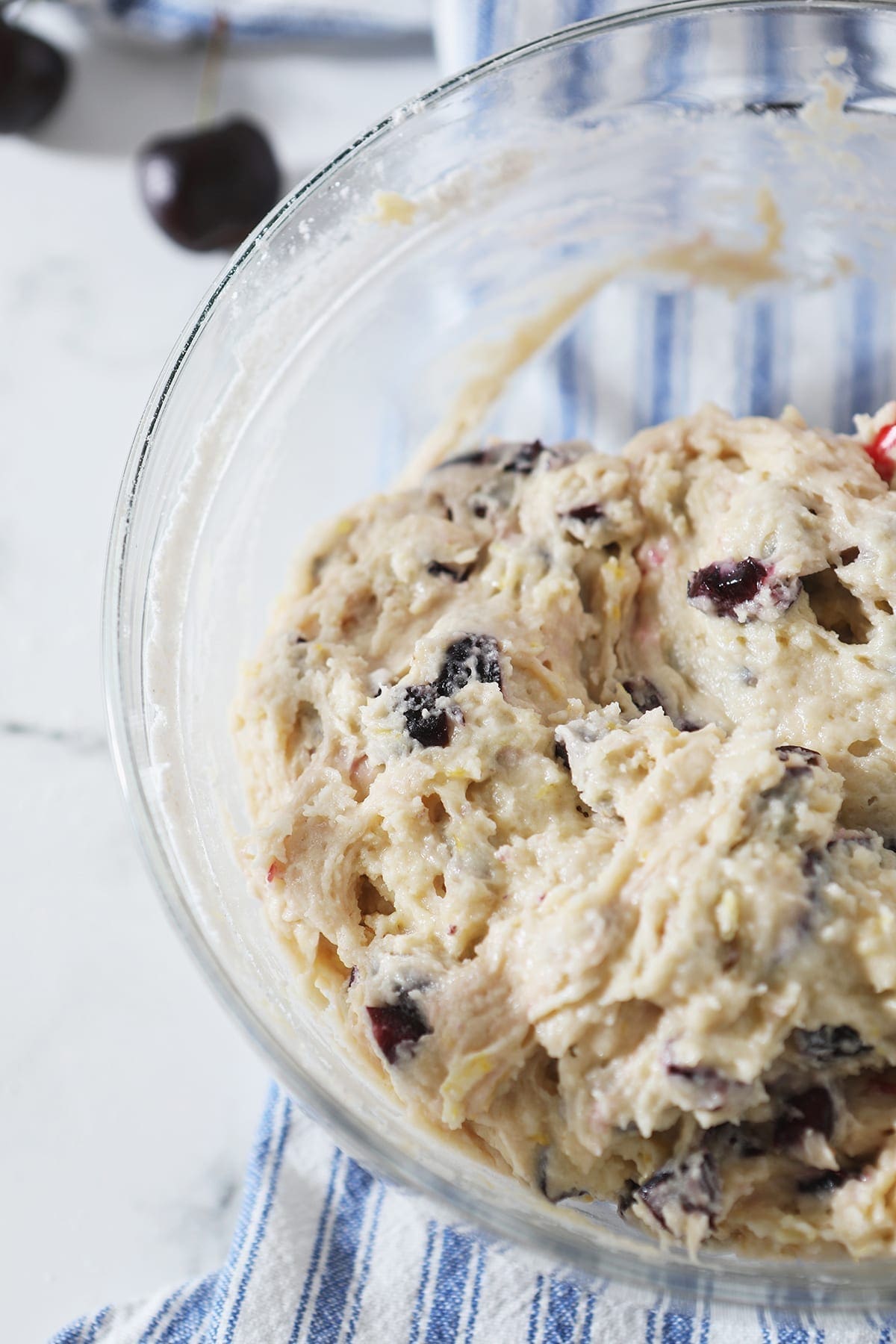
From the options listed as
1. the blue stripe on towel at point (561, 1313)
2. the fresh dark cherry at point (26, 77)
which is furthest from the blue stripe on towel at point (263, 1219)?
the fresh dark cherry at point (26, 77)

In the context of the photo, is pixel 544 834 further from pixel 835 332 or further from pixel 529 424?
pixel 835 332

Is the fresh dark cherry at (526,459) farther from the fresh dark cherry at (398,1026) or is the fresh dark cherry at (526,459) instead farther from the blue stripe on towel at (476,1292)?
the blue stripe on towel at (476,1292)

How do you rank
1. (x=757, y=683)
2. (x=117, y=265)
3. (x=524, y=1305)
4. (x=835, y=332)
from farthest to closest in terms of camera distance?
(x=117, y=265) → (x=835, y=332) → (x=524, y=1305) → (x=757, y=683)

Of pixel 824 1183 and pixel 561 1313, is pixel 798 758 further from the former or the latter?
pixel 561 1313

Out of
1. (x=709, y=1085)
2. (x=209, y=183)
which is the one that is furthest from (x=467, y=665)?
(x=209, y=183)

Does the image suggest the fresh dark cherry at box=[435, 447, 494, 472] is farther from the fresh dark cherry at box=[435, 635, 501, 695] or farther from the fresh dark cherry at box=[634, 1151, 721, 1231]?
the fresh dark cherry at box=[634, 1151, 721, 1231]

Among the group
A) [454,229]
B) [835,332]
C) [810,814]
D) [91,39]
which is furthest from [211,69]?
[810,814]

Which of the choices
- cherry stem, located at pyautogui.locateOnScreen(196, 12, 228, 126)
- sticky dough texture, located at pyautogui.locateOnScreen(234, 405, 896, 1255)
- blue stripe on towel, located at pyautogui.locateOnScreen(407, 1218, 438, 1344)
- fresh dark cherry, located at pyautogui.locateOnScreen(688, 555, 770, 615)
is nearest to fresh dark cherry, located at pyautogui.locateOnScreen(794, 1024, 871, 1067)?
sticky dough texture, located at pyautogui.locateOnScreen(234, 405, 896, 1255)
